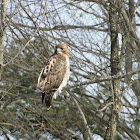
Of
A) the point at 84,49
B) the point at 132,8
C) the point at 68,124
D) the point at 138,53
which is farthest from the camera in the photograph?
the point at 68,124

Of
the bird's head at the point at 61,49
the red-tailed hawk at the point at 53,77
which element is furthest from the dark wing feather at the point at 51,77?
the bird's head at the point at 61,49

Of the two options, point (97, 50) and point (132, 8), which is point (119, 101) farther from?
point (132, 8)

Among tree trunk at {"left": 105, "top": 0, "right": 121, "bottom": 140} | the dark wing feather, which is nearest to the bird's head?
the dark wing feather

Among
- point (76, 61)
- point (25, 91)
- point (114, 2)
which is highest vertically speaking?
point (114, 2)

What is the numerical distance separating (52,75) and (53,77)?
39 millimetres

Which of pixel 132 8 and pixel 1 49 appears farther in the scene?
pixel 132 8

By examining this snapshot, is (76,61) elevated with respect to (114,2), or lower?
lower

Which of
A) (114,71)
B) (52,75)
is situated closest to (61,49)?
(52,75)

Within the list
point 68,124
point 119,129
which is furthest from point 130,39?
point 68,124

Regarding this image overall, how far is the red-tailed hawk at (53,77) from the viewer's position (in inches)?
190

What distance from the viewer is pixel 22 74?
7402 mm

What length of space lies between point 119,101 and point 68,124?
243 centimetres

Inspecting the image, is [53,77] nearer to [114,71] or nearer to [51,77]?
[51,77]

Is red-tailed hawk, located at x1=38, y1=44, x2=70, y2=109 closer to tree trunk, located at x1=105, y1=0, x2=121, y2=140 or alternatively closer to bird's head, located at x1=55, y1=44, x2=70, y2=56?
bird's head, located at x1=55, y1=44, x2=70, y2=56
